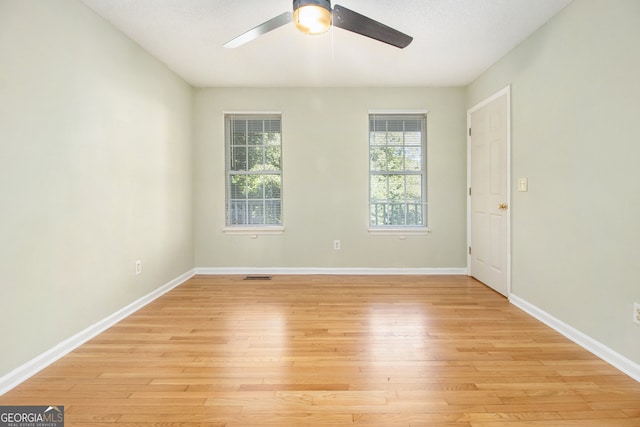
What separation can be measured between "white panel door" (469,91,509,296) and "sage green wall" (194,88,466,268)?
0.25 meters

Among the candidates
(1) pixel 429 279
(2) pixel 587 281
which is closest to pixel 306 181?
(1) pixel 429 279

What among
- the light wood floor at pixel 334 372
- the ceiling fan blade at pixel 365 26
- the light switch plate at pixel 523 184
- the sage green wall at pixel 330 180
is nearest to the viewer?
the light wood floor at pixel 334 372

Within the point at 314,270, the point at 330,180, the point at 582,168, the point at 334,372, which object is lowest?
the point at 334,372

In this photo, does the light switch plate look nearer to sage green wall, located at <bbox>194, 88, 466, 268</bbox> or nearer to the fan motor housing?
sage green wall, located at <bbox>194, 88, 466, 268</bbox>

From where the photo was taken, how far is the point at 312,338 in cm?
233

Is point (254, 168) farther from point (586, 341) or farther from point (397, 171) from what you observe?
point (586, 341)

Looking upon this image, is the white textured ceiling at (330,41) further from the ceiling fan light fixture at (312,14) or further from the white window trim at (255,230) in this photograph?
the white window trim at (255,230)

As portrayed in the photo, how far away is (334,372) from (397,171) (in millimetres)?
2968

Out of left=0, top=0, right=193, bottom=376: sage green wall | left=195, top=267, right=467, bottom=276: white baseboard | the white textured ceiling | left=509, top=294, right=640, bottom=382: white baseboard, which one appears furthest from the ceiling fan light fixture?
left=195, top=267, right=467, bottom=276: white baseboard

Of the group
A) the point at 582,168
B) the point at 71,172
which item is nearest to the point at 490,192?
the point at 582,168

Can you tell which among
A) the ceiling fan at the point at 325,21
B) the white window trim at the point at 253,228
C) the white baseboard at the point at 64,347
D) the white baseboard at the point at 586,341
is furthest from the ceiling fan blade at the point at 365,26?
the white baseboard at the point at 64,347

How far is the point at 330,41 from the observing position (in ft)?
9.61

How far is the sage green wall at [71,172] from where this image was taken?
180 centimetres

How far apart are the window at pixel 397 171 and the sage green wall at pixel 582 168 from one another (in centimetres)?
131
